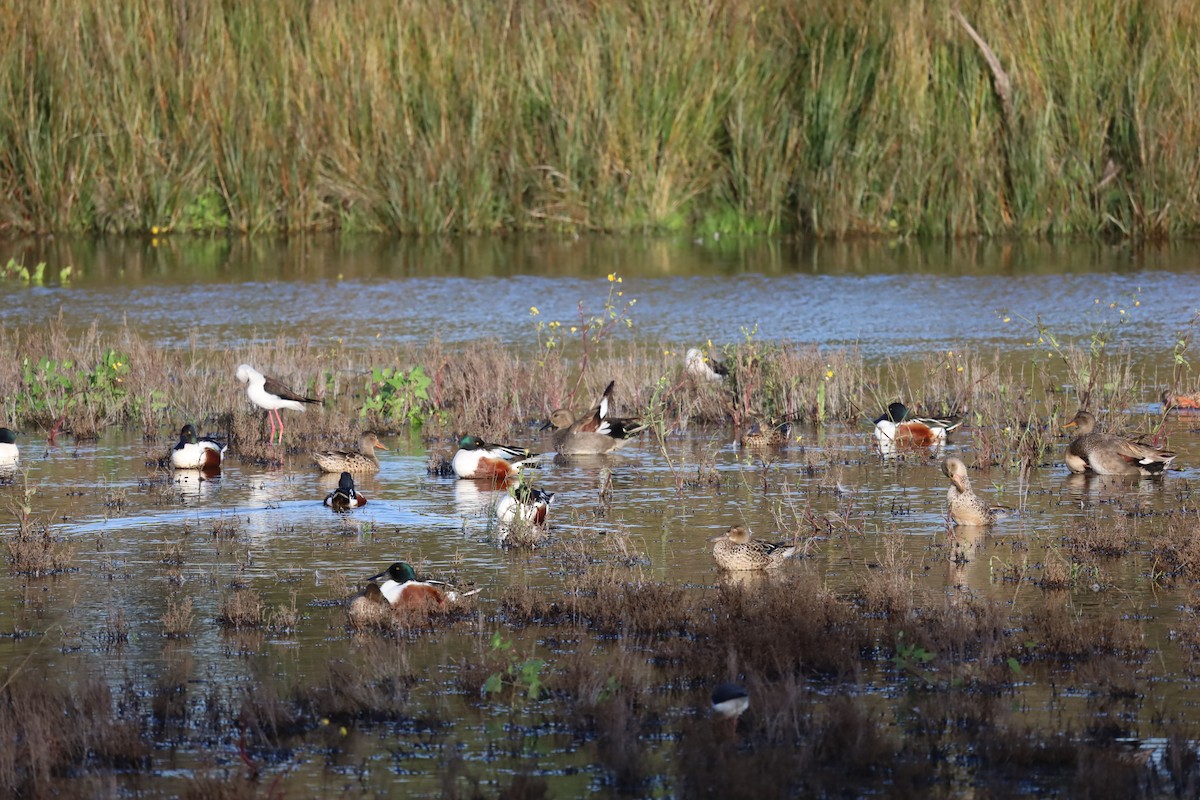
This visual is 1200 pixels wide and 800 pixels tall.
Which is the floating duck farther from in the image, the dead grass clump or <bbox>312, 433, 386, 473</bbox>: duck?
<bbox>312, 433, 386, 473</bbox>: duck

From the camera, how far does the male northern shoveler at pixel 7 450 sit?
1195cm

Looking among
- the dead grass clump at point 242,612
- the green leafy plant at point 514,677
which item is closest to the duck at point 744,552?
the green leafy plant at point 514,677

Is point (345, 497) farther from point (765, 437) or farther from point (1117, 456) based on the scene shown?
point (1117, 456)

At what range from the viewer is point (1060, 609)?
7734mm

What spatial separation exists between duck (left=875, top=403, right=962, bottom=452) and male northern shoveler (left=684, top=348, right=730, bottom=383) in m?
2.09

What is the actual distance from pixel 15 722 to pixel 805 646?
122 inches

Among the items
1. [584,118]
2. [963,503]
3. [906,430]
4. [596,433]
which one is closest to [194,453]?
[596,433]

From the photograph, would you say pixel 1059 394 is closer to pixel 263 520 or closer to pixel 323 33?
pixel 263 520

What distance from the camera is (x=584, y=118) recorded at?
84.2ft

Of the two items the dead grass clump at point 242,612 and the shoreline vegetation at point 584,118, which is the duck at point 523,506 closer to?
the dead grass clump at point 242,612

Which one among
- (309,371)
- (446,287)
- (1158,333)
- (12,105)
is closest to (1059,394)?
(1158,333)

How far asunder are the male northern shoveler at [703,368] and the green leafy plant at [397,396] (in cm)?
213

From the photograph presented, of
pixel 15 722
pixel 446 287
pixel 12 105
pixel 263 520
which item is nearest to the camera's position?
pixel 15 722

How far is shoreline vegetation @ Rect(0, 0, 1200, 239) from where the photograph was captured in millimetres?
24297
